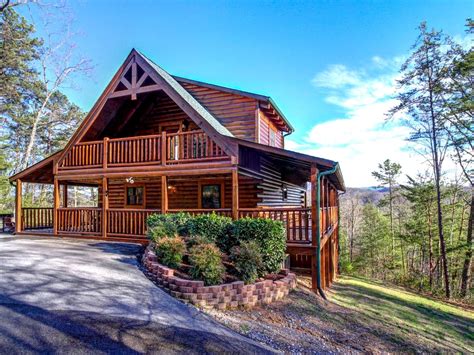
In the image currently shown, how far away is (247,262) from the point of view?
260 inches

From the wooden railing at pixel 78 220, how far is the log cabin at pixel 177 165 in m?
0.04

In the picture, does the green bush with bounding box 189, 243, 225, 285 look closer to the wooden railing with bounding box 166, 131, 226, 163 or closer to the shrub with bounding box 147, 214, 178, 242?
the shrub with bounding box 147, 214, 178, 242

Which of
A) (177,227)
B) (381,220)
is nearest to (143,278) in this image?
(177,227)

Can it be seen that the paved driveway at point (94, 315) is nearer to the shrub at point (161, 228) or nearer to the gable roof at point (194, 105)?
the shrub at point (161, 228)

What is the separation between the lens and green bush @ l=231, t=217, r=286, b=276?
24.1 ft

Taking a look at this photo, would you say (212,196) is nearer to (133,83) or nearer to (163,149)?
(163,149)

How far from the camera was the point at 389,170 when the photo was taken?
3312 centimetres

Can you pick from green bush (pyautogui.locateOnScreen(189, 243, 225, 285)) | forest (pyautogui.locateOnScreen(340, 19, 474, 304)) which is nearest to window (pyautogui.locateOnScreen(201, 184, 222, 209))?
green bush (pyautogui.locateOnScreen(189, 243, 225, 285))

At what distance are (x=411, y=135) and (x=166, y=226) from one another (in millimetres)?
20057

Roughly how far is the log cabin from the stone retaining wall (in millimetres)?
2258

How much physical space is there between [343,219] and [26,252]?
4231 cm

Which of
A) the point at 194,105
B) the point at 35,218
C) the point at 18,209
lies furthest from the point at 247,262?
the point at 35,218

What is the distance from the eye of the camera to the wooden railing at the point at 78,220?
11.6 metres

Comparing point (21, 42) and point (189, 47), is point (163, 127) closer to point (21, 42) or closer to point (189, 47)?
point (189, 47)
